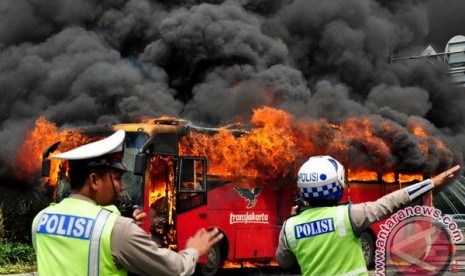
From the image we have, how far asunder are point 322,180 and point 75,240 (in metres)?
1.31

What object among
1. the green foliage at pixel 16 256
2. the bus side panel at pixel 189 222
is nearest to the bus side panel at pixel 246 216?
the bus side panel at pixel 189 222

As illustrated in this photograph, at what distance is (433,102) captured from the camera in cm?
2144

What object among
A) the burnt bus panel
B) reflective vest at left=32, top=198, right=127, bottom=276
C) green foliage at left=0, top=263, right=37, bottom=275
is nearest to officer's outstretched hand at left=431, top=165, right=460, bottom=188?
reflective vest at left=32, top=198, right=127, bottom=276

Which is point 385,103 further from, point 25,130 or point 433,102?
point 25,130

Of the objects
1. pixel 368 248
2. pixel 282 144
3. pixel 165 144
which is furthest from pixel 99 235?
pixel 368 248

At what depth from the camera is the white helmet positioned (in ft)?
10.2

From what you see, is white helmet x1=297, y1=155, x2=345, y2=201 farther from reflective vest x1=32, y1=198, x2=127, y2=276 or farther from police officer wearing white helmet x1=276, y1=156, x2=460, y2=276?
reflective vest x1=32, y1=198, x2=127, y2=276

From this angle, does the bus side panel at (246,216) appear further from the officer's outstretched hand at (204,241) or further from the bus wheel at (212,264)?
the officer's outstretched hand at (204,241)

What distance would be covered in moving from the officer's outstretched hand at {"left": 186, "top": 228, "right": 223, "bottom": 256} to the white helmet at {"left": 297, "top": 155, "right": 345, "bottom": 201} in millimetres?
772

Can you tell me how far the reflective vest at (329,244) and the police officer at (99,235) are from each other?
31.7 inches

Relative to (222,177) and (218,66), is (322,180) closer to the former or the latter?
(222,177)

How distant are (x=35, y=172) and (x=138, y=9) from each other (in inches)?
277

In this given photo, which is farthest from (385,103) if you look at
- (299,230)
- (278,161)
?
(299,230)

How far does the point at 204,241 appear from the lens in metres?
2.52
